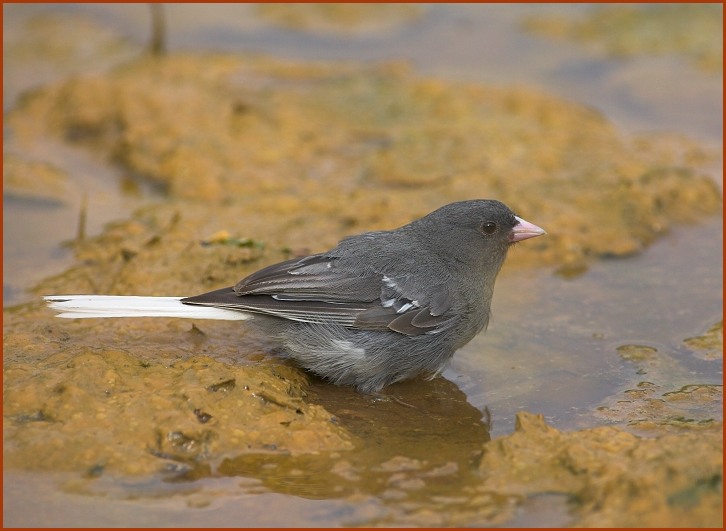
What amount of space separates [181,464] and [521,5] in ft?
30.4

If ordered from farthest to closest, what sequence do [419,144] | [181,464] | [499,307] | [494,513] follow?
[419,144]
[499,307]
[181,464]
[494,513]

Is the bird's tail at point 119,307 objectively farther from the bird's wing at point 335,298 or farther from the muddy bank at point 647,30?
the muddy bank at point 647,30

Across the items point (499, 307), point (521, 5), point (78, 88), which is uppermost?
point (521, 5)

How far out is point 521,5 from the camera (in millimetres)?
12312

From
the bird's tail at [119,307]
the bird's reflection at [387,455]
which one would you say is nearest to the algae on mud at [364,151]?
the bird's tail at [119,307]

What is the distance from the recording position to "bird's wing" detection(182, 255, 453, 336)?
5547 mm

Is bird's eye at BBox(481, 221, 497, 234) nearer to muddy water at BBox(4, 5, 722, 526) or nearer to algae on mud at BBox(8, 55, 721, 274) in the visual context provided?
muddy water at BBox(4, 5, 722, 526)

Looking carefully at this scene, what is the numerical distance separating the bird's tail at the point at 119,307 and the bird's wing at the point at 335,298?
83mm

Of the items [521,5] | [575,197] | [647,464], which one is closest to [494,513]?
[647,464]

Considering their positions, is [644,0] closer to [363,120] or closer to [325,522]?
[363,120]

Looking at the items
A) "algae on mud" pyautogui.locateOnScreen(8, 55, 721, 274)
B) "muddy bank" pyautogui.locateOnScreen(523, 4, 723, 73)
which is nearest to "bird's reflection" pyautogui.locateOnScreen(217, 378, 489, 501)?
"algae on mud" pyautogui.locateOnScreen(8, 55, 721, 274)

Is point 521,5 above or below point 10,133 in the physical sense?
above

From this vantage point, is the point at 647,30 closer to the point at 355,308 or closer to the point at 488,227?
the point at 488,227

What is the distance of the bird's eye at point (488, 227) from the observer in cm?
614
